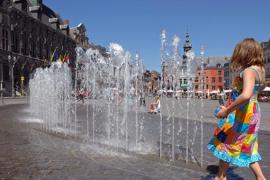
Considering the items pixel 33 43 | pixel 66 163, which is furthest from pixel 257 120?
pixel 33 43

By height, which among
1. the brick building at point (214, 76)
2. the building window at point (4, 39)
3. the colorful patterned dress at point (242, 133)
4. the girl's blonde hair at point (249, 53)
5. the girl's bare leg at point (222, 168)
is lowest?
the girl's bare leg at point (222, 168)

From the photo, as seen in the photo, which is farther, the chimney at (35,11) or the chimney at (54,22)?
the chimney at (54,22)

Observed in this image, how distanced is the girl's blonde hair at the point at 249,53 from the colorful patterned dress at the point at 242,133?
5.2 inches

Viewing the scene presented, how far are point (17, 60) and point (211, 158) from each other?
45.4 metres

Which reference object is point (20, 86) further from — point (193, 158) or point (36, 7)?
point (193, 158)

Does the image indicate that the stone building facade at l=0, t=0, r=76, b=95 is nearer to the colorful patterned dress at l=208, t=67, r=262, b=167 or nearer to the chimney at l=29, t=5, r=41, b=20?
the chimney at l=29, t=5, r=41, b=20

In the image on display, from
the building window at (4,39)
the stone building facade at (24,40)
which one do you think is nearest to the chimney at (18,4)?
the stone building facade at (24,40)

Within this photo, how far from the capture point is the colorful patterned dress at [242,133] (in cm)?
331

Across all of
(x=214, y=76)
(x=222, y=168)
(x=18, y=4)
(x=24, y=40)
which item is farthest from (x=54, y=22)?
(x=222, y=168)

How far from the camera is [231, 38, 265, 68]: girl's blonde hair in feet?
10.8

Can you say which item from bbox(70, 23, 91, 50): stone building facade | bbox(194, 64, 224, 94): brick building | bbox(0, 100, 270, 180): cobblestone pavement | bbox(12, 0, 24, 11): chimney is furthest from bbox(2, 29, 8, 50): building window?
bbox(194, 64, 224, 94): brick building

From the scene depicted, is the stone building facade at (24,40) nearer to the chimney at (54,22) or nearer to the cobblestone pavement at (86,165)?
the chimney at (54,22)

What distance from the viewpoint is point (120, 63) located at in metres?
14.0

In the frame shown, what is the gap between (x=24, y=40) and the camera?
164 feet
